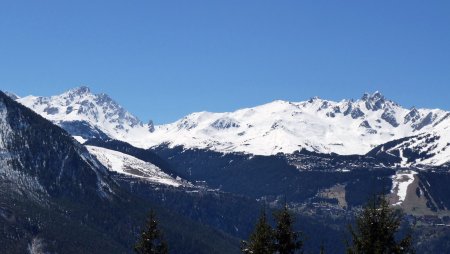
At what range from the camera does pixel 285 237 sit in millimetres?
64438

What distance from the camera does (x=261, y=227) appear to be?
65.9 metres

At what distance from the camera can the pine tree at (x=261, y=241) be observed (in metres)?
63.8

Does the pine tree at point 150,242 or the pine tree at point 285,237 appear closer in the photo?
the pine tree at point 285,237

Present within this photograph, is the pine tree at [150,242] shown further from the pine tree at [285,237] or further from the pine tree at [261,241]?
the pine tree at [285,237]

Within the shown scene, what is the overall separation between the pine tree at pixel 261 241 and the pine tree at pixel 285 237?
1.92 ft

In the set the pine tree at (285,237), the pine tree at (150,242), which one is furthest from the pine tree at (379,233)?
the pine tree at (150,242)

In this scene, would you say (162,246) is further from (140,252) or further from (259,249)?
(259,249)

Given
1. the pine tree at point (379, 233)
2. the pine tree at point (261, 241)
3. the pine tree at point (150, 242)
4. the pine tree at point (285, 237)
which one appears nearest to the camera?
the pine tree at point (379, 233)

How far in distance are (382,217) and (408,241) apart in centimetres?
262

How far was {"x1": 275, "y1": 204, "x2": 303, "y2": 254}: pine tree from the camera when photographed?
210ft

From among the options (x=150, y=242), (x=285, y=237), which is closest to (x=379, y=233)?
(x=285, y=237)

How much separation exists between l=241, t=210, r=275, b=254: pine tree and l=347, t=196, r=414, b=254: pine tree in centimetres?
848

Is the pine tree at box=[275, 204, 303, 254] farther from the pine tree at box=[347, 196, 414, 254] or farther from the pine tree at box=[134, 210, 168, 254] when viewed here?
the pine tree at box=[134, 210, 168, 254]

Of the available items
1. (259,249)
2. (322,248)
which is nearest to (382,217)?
(322,248)
